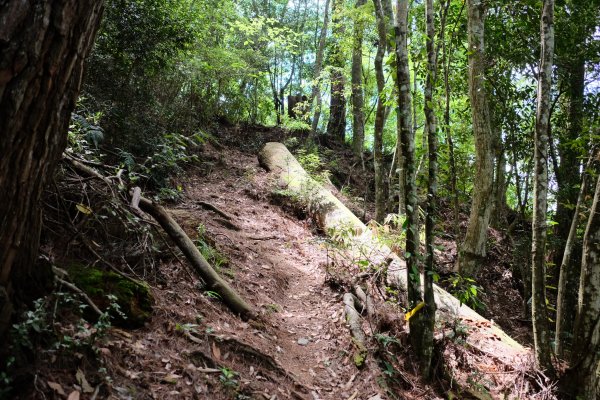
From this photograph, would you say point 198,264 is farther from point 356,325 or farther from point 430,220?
point 430,220

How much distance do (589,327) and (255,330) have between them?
3779 mm

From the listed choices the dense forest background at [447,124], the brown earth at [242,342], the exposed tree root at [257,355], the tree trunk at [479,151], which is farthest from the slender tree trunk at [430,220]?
the tree trunk at [479,151]

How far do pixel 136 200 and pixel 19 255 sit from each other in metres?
2.09

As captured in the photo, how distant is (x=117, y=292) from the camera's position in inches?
135

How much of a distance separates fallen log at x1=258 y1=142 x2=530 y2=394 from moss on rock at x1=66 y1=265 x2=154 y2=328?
353 centimetres

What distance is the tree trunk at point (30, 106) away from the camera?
6.59ft

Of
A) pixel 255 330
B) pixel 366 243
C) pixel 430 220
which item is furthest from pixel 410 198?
pixel 366 243

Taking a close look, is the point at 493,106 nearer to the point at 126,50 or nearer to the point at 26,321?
the point at 126,50

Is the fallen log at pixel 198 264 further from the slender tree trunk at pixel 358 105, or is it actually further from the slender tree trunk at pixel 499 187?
the slender tree trunk at pixel 358 105

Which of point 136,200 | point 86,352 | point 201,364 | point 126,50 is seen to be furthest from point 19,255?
point 126,50

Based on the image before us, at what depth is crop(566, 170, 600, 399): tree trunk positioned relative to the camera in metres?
4.39

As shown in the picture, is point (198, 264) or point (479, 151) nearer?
point (198, 264)

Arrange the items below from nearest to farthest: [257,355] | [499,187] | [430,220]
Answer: [257,355] < [430,220] < [499,187]

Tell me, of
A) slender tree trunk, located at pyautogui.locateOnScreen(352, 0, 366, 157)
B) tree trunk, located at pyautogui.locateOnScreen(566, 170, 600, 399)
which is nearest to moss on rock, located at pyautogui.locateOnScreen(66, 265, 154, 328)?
tree trunk, located at pyautogui.locateOnScreen(566, 170, 600, 399)
